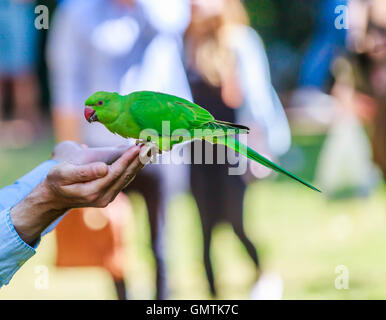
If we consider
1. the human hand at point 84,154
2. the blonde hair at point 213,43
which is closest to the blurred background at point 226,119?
the blonde hair at point 213,43

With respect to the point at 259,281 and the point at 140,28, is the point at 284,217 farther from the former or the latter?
the point at 140,28

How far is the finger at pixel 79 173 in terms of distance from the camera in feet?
2.58

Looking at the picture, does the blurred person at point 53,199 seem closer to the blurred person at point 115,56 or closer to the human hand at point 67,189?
the human hand at point 67,189

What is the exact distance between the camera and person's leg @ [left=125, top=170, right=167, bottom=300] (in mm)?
1600

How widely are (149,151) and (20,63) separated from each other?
188cm

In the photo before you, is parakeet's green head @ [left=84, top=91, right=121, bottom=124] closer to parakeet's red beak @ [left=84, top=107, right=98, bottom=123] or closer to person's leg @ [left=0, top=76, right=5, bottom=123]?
parakeet's red beak @ [left=84, top=107, right=98, bottom=123]

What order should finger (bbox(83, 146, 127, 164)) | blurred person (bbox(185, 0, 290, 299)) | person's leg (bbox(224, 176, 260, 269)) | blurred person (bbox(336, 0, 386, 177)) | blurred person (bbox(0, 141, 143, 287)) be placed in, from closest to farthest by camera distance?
blurred person (bbox(0, 141, 143, 287))
finger (bbox(83, 146, 127, 164))
blurred person (bbox(185, 0, 290, 299))
person's leg (bbox(224, 176, 260, 269))
blurred person (bbox(336, 0, 386, 177))

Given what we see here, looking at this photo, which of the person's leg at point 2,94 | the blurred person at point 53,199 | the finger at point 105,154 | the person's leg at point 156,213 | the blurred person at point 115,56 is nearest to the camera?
the blurred person at point 53,199

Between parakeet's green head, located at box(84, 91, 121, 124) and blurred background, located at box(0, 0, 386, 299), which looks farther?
blurred background, located at box(0, 0, 386, 299)

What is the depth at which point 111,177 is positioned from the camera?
80 centimetres

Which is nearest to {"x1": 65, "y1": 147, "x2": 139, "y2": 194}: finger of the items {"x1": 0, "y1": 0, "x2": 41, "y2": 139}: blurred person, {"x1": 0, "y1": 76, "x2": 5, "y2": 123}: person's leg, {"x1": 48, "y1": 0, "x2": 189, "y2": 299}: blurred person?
{"x1": 48, "y1": 0, "x2": 189, "y2": 299}: blurred person

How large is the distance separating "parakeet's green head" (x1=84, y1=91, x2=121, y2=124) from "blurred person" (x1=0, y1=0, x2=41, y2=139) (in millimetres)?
1177

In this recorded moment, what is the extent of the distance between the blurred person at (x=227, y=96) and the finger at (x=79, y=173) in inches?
28.3
